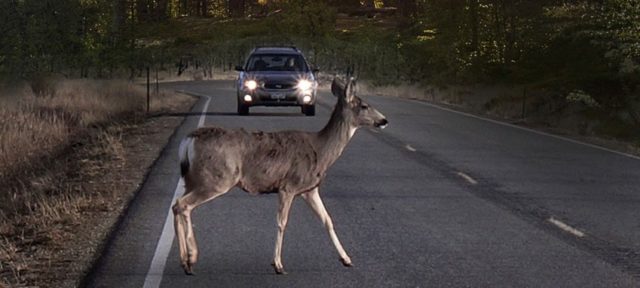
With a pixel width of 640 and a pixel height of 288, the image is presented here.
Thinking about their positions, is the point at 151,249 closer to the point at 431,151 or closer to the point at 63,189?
the point at 63,189

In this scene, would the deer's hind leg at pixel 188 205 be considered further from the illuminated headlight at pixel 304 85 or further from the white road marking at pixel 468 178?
the illuminated headlight at pixel 304 85

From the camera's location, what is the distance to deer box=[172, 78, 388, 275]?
21.4 ft

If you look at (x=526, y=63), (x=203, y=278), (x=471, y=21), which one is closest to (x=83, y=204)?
(x=203, y=278)

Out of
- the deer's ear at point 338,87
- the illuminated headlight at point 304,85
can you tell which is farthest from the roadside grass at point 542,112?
the deer's ear at point 338,87

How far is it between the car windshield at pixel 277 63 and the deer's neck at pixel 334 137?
18.3m

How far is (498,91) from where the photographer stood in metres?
42.8

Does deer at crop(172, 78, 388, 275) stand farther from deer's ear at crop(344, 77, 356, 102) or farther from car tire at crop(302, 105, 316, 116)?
car tire at crop(302, 105, 316, 116)

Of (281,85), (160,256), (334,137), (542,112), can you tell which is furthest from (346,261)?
(542,112)

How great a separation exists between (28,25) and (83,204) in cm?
2823

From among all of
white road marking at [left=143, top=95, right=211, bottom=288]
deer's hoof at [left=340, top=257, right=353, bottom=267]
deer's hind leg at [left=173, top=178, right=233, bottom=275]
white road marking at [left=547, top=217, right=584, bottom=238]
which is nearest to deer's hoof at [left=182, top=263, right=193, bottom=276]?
white road marking at [left=143, top=95, right=211, bottom=288]

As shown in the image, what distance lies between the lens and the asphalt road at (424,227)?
7.22m

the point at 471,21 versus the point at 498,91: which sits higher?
the point at 471,21

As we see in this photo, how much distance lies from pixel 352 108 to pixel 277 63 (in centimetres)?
1929

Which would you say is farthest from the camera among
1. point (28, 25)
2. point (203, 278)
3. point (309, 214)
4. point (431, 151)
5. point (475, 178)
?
point (28, 25)
